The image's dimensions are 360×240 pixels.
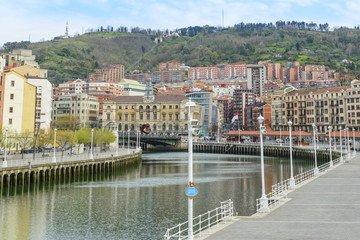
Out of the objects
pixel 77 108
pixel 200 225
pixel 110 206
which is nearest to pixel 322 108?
pixel 77 108

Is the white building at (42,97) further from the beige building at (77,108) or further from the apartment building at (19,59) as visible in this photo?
the beige building at (77,108)

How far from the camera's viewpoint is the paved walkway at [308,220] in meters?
19.9

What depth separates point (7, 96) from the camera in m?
83.1

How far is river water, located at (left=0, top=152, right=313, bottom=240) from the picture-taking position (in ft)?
101

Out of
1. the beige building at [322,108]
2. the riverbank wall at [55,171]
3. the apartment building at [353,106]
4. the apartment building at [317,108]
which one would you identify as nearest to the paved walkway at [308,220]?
the riverbank wall at [55,171]

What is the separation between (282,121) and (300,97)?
40.3ft

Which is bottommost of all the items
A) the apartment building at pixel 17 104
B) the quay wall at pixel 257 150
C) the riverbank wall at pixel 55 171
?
the riverbank wall at pixel 55 171

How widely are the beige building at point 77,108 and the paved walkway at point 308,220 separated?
498ft

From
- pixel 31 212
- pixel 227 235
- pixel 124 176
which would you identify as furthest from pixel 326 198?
pixel 124 176

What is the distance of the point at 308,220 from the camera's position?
2339cm

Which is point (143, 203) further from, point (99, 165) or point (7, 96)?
point (7, 96)

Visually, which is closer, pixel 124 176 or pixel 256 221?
pixel 256 221

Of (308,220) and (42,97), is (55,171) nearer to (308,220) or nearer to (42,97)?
(308,220)

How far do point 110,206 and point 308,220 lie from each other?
22.8m
